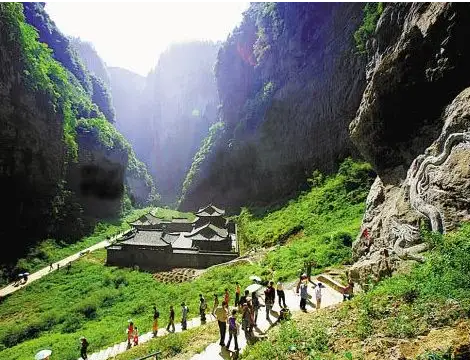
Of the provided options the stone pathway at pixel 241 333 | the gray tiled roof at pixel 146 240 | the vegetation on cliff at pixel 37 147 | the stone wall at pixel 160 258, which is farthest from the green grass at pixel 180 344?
the vegetation on cliff at pixel 37 147

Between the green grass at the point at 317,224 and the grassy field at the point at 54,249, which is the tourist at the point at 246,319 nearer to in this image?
the green grass at the point at 317,224

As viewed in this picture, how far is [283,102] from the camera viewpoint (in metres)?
66.1

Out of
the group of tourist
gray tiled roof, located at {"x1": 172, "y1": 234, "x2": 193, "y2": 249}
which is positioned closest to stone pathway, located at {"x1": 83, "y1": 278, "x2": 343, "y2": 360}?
the group of tourist

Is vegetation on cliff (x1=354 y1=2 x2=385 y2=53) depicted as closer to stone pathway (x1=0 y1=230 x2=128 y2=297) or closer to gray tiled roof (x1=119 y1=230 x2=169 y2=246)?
gray tiled roof (x1=119 y1=230 x2=169 y2=246)

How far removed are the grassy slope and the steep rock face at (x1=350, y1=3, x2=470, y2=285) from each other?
2.68 meters

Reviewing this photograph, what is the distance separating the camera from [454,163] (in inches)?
529

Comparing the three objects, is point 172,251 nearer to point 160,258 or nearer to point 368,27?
point 160,258

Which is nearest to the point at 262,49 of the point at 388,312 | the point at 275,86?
the point at 275,86

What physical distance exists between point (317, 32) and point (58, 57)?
74634mm

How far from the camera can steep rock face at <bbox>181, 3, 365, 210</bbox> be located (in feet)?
163

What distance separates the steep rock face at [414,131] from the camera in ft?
44.4

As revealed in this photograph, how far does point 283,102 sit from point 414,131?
4974 cm

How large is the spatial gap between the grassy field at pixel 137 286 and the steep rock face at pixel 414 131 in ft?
24.4

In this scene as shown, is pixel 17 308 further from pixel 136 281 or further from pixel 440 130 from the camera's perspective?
pixel 440 130
